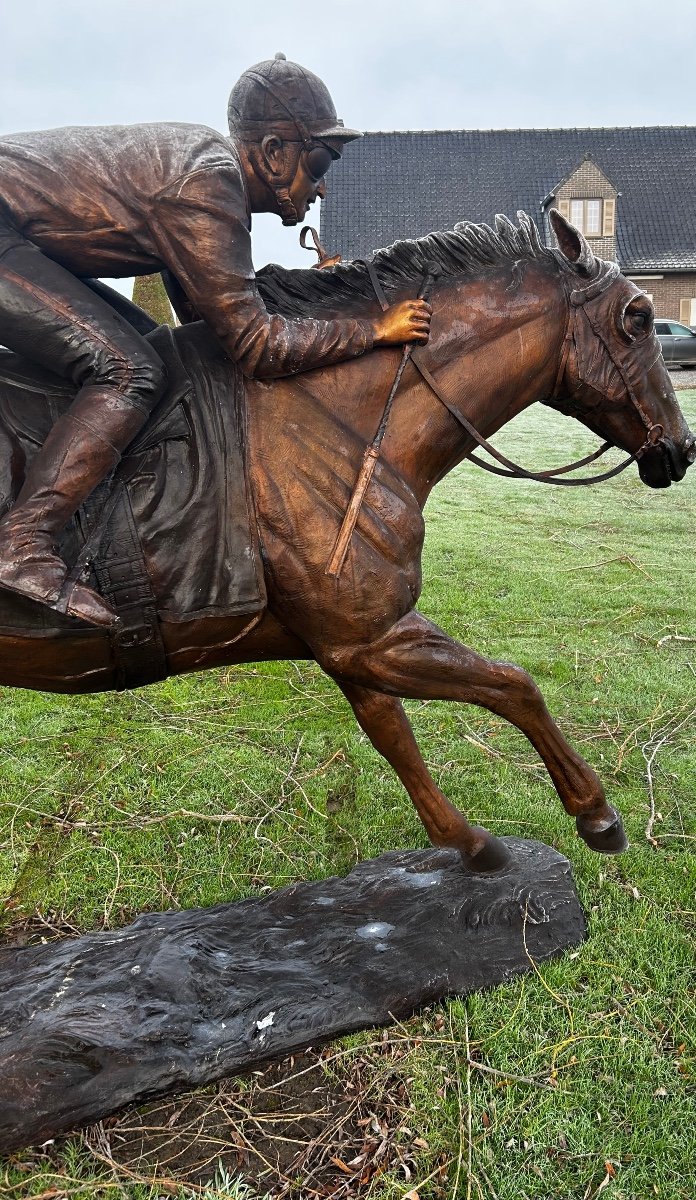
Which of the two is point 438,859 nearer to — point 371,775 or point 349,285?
point 371,775

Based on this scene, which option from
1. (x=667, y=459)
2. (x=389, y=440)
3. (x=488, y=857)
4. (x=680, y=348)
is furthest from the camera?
(x=680, y=348)

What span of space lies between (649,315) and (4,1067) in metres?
3.16

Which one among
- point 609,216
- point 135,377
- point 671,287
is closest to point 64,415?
point 135,377

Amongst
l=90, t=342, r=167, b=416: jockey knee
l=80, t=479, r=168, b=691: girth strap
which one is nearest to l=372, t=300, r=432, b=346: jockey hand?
l=90, t=342, r=167, b=416: jockey knee

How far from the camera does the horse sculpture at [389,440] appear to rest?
8.87 feet

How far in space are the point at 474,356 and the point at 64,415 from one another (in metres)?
1.29

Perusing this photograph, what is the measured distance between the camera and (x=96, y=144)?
8.18ft

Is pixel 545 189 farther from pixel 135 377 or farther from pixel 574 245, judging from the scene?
pixel 135 377

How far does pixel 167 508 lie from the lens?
2.67 m

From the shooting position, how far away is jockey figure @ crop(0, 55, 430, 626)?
2414 millimetres

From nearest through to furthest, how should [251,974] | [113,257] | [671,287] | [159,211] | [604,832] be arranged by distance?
1. [159,211]
2. [113,257]
3. [251,974]
4. [604,832]
5. [671,287]

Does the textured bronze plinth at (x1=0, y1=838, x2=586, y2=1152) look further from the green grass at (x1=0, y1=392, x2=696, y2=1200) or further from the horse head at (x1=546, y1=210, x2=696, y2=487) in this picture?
the horse head at (x1=546, y1=210, x2=696, y2=487)

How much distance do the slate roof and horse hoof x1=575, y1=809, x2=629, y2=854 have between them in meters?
28.2

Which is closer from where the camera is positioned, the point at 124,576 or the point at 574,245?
the point at 124,576
